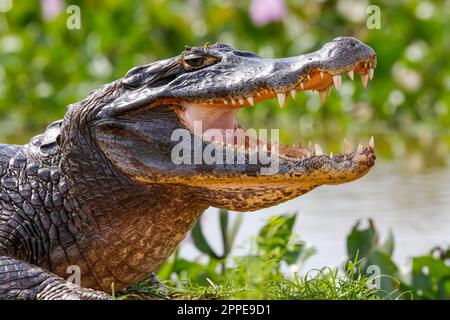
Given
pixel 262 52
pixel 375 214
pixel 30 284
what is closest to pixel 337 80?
pixel 30 284

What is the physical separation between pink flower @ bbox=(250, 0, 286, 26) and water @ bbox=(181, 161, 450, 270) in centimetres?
459

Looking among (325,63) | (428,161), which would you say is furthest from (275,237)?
(428,161)

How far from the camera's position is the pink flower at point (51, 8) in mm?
14945

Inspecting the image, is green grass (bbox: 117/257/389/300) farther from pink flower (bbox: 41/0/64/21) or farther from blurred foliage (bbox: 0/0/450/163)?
pink flower (bbox: 41/0/64/21)

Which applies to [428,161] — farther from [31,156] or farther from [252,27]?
[31,156]

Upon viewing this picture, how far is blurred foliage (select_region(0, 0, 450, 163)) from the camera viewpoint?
14.2 metres

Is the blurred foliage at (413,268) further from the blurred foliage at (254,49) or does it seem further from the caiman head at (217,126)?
the blurred foliage at (254,49)

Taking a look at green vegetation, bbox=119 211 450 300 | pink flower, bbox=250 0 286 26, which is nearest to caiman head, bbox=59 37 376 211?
green vegetation, bbox=119 211 450 300

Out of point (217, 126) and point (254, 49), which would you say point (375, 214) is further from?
point (254, 49)

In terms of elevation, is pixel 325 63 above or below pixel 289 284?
above

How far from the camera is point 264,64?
15.6ft

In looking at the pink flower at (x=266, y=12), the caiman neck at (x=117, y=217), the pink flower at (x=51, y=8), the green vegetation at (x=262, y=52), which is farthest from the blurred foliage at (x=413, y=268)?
the pink flower at (x=51, y=8)
